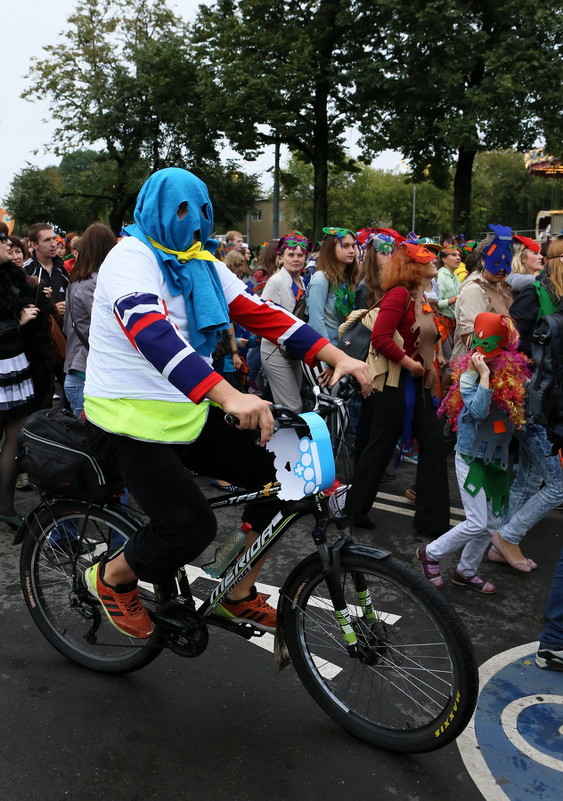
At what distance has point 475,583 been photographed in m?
4.20

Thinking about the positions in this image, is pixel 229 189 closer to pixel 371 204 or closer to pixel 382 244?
pixel 371 204

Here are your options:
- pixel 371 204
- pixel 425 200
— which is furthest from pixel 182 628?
pixel 371 204

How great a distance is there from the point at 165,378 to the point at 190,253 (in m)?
0.47

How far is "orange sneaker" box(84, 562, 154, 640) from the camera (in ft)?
9.79

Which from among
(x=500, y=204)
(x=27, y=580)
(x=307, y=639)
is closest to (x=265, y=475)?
(x=307, y=639)

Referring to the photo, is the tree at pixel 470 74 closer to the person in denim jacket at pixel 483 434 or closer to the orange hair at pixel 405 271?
the orange hair at pixel 405 271

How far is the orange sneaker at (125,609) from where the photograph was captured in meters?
2.98

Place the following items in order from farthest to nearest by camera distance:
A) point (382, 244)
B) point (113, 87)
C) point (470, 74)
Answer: point (113, 87), point (470, 74), point (382, 244)

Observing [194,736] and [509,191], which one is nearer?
[194,736]

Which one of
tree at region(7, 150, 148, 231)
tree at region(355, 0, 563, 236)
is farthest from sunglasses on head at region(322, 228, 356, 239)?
tree at region(7, 150, 148, 231)

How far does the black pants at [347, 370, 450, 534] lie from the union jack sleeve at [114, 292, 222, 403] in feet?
8.79

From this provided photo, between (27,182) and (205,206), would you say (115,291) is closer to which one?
(205,206)

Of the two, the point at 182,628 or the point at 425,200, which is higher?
the point at 425,200

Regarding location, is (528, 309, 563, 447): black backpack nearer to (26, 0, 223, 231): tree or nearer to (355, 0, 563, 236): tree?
(355, 0, 563, 236): tree
